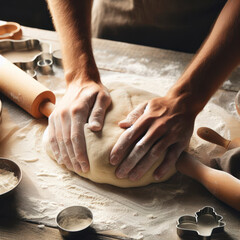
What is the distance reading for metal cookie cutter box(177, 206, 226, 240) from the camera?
1.14 m

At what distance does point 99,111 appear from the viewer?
56.3 inches

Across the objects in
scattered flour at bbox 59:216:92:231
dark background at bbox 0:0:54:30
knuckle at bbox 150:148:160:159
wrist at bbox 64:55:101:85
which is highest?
wrist at bbox 64:55:101:85

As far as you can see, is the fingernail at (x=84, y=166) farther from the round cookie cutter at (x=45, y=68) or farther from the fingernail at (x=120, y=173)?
the round cookie cutter at (x=45, y=68)

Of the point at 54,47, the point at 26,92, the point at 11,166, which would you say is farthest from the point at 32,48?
the point at 11,166

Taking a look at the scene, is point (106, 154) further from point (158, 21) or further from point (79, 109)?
point (158, 21)

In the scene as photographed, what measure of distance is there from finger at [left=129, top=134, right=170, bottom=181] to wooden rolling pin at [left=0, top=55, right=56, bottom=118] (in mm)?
559

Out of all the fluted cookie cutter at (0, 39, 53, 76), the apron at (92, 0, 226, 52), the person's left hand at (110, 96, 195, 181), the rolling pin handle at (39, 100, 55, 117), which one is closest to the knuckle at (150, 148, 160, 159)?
the person's left hand at (110, 96, 195, 181)

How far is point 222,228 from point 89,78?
825mm

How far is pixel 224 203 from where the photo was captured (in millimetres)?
1297

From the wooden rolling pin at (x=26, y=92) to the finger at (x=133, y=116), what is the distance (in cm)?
42

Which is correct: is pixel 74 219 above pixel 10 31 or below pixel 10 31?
below

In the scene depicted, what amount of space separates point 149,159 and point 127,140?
11 centimetres

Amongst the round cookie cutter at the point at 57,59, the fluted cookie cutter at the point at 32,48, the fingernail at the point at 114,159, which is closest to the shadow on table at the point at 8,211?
the fingernail at the point at 114,159

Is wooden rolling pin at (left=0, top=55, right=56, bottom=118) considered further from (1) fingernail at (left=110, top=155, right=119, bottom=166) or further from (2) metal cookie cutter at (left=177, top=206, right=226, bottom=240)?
(2) metal cookie cutter at (left=177, top=206, right=226, bottom=240)
